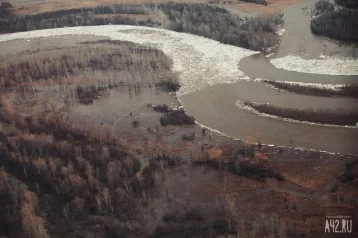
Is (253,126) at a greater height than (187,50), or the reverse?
(187,50)

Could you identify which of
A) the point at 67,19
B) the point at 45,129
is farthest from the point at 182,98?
the point at 67,19

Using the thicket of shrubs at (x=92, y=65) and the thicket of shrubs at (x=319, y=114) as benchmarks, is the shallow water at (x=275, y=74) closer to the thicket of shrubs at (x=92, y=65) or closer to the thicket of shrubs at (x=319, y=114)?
the thicket of shrubs at (x=319, y=114)

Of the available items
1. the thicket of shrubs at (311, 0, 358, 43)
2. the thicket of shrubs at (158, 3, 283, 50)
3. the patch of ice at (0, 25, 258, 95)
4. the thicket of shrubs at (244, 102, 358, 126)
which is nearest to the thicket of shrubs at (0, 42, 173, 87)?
the patch of ice at (0, 25, 258, 95)

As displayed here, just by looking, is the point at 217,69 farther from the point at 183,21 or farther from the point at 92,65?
the point at 183,21

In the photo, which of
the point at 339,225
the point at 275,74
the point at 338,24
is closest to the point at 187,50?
the point at 275,74

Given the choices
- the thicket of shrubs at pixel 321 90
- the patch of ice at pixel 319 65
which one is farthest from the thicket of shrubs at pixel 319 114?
the patch of ice at pixel 319 65
